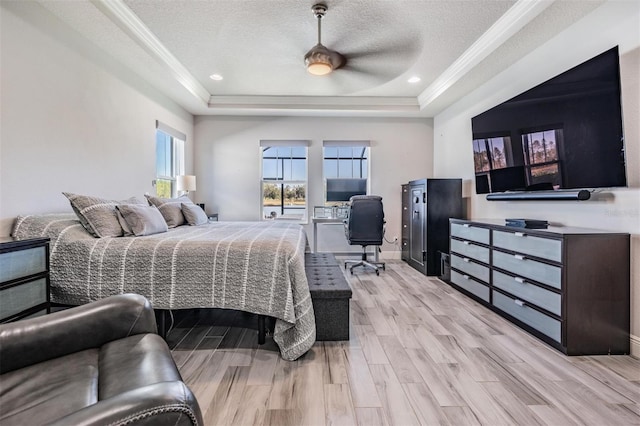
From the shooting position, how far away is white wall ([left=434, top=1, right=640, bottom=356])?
2.04m

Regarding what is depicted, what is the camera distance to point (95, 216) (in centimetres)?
228

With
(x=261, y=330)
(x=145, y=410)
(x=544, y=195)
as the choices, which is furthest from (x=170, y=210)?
(x=544, y=195)

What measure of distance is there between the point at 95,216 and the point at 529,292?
3285mm

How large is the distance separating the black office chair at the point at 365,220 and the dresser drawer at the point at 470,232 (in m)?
0.98

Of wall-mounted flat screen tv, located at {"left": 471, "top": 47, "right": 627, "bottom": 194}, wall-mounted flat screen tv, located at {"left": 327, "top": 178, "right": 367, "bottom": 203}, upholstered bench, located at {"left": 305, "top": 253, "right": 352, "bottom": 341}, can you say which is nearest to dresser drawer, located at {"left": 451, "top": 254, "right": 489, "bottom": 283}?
wall-mounted flat screen tv, located at {"left": 471, "top": 47, "right": 627, "bottom": 194}

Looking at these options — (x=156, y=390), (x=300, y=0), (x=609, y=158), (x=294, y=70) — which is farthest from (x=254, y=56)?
(x=156, y=390)

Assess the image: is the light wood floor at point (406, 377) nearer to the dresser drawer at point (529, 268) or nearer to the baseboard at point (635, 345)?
the baseboard at point (635, 345)

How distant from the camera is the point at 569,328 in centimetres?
204

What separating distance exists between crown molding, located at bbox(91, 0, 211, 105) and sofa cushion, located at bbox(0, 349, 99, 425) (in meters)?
2.59

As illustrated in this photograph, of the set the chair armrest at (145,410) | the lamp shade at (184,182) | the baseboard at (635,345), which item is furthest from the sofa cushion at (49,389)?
the lamp shade at (184,182)

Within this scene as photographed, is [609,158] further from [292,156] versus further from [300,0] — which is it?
[292,156]

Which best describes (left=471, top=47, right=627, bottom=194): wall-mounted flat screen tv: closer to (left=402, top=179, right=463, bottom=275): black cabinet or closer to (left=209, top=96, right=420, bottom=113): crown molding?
(left=402, top=179, right=463, bottom=275): black cabinet

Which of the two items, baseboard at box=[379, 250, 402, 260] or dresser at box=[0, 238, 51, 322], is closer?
dresser at box=[0, 238, 51, 322]

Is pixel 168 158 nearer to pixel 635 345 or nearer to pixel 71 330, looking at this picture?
pixel 71 330
